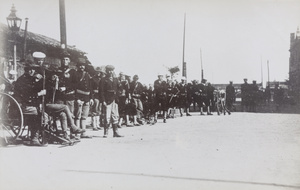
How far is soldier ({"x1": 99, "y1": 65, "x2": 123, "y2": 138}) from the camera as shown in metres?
9.16

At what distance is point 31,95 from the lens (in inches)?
293

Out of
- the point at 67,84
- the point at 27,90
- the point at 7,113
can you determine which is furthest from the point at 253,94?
the point at 7,113

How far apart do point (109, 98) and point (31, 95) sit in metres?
2.31

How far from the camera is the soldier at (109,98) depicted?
30.0ft

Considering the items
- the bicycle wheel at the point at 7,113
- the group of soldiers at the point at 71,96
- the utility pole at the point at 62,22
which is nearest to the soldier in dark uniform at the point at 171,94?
the group of soldiers at the point at 71,96

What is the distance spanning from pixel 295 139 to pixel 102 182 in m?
5.67

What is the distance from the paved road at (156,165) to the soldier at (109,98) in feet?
3.38

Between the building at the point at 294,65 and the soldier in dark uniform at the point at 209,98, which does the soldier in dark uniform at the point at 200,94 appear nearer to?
the soldier in dark uniform at the point at 209,98

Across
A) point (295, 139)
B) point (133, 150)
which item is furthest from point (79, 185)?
point (295, 139)

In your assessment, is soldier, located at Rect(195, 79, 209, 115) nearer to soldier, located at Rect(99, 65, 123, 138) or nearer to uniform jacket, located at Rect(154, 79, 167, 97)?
uniform jacket, located at Rect(154, 79, 167, 97)

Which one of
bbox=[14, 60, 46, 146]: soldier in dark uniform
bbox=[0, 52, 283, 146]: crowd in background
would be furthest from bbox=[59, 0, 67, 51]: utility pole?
bbox=[14, 60, 46, 146]: soldier in dark uniform

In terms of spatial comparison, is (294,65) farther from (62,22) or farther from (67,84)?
(67,84)

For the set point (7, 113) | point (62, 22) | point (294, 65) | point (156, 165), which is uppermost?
point (294, 65)

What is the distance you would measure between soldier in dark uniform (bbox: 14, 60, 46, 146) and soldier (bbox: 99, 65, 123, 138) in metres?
2.10
